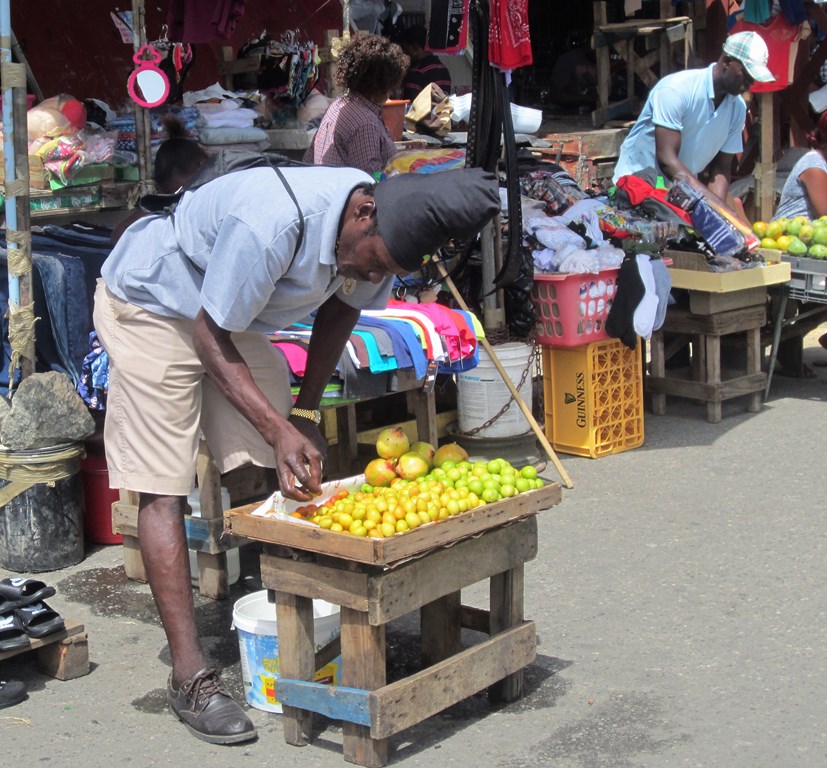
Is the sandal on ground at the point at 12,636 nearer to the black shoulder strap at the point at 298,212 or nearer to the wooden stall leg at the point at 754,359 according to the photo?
the black shoulder strap at the point at 298,212

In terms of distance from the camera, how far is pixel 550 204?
7.07 m

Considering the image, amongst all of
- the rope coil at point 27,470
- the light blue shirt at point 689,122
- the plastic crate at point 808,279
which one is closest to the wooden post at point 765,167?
the light blue shirt at point 689,122

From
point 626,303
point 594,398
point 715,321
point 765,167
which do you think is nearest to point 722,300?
point 715,321

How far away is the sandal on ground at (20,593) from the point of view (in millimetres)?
4119

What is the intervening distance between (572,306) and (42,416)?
114 inches

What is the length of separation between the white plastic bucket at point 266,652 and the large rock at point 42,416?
5.31ft

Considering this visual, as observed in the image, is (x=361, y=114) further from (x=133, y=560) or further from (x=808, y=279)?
(x=808, y=279)

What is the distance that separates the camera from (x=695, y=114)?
771cm

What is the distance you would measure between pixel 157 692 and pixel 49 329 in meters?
2.28

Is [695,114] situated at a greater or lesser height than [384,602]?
greater

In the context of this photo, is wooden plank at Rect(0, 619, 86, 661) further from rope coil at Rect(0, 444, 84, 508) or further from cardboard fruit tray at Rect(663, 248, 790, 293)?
cardboard fruit tray at Rect(663, 248, 790, 293)

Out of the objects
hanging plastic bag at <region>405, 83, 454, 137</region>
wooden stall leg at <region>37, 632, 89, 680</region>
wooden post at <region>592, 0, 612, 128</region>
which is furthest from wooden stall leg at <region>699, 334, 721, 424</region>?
wooden post at <region>592, 0, 612, 128</region>

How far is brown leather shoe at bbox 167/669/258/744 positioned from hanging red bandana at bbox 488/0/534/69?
3.91m

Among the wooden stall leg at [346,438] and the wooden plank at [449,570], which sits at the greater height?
the wooden plank at [449,570]
